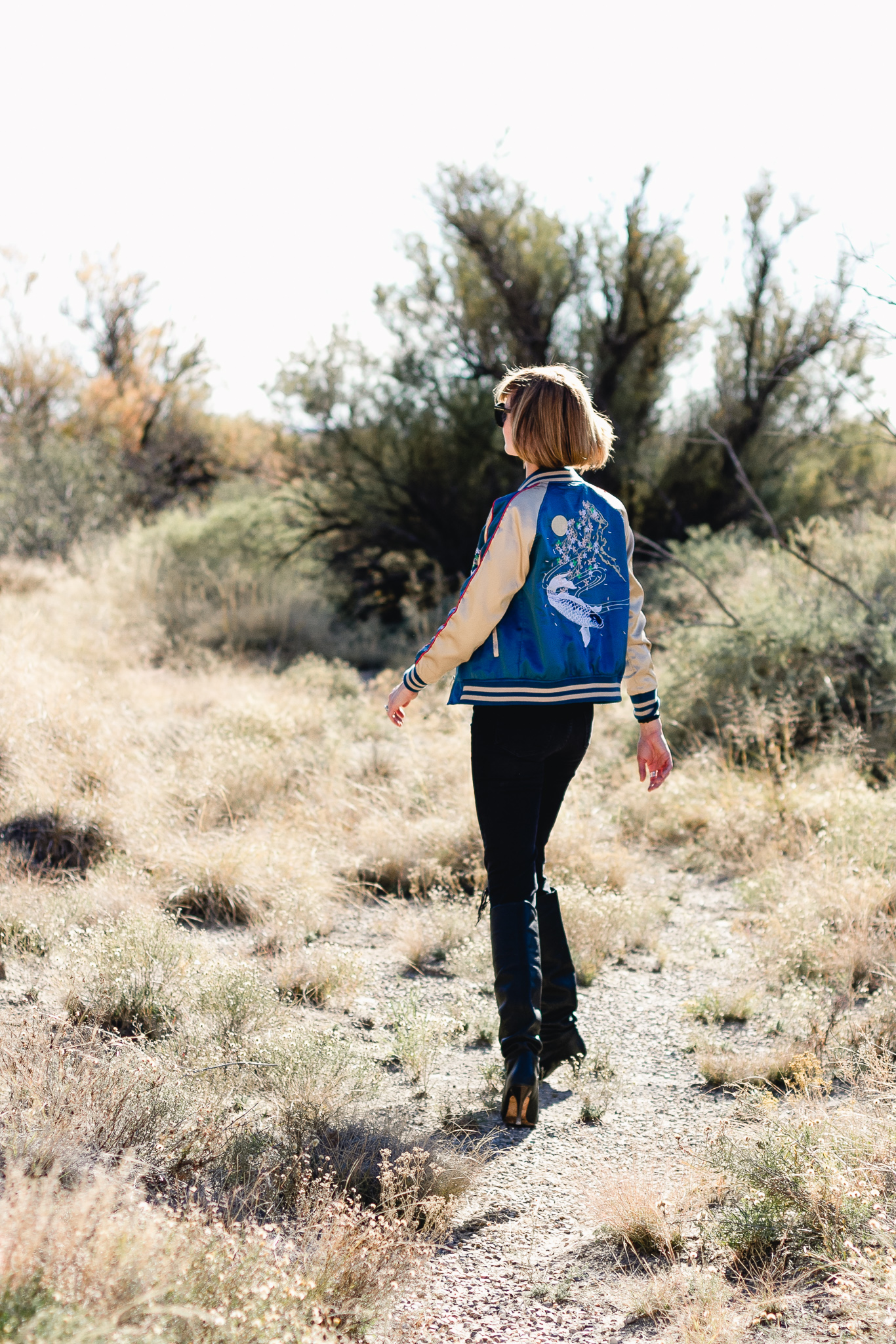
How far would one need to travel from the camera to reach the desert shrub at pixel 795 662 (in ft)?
20.3

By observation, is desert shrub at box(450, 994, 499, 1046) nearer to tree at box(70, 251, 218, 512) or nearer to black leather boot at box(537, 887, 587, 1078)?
black leather boot at box(537, 887, 587, 1078)

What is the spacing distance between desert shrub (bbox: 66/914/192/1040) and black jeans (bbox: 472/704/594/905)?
1111mm

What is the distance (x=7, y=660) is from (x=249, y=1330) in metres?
5.23

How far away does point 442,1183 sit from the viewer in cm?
231

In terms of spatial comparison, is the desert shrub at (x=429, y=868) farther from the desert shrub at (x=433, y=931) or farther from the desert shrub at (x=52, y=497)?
the desert shrub at (x=52, y=497)

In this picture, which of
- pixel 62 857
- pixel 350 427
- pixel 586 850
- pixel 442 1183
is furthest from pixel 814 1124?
pixel 350 427

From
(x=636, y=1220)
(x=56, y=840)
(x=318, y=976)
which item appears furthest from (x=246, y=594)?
(x=636, y=1220)

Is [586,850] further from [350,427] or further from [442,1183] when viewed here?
[350,427]

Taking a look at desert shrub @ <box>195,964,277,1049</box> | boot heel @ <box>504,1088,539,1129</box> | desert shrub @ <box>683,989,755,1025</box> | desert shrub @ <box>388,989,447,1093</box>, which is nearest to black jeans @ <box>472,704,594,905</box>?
boot heel @ <box>504,1088,539,1129</box>

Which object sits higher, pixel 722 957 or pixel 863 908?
pixel 863 908

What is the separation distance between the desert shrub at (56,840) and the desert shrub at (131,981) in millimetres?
1053

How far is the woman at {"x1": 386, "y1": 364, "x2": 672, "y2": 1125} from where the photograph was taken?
2.50 metres

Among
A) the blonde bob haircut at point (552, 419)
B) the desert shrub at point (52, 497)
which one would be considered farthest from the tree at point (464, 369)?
the blonde bob haircut at point (552, 419)

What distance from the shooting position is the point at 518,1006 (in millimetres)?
2594
